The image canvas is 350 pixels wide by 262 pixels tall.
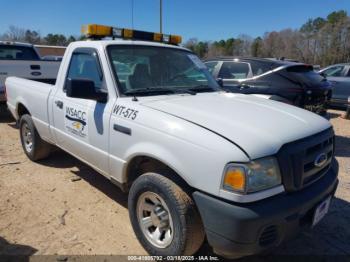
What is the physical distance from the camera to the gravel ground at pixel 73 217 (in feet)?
10.0

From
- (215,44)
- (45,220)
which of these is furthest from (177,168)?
(215,44)

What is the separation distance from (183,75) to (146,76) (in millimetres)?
508

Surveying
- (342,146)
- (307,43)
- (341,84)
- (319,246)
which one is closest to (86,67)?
(319,246)

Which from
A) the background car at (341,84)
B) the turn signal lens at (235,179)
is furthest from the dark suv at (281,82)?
the background car at (341,84)

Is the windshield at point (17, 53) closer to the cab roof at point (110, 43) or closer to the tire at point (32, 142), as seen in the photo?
the tire at point (32, 142)

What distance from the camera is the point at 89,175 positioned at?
476 cm

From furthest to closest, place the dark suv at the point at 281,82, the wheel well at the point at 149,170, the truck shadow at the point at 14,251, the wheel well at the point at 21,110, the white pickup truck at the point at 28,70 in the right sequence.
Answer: the white pickup truck at the point at 28,70
the dark suv at the point at 281,82
the wheel well at the point at 21,110
the truck shadow at the point at 14,251
the wheel well at the point at 149,170

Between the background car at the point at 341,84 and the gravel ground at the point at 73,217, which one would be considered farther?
the background car at the point at 341,84

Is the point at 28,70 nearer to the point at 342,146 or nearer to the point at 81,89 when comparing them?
the point at 81,89

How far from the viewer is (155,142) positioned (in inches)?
103

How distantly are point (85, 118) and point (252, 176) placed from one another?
2004mm

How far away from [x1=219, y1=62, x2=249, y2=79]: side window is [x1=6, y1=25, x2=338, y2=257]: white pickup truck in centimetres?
292

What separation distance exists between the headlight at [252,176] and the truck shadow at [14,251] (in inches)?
77.5

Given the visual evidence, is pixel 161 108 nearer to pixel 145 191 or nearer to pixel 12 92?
pixel 145 191
